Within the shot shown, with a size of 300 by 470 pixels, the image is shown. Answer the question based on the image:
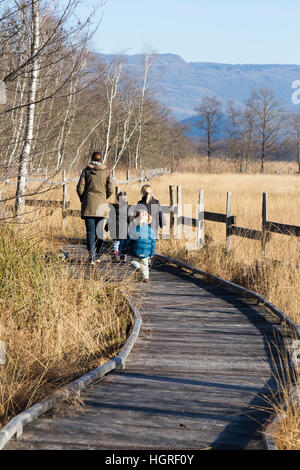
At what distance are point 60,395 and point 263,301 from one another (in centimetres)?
409

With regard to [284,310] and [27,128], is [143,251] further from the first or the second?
[27,128]

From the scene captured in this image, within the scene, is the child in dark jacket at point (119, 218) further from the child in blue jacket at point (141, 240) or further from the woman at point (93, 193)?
the child in blue jacket at point (141, 240)

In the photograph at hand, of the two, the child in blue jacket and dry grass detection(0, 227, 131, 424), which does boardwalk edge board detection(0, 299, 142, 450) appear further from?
the child in blue jacket

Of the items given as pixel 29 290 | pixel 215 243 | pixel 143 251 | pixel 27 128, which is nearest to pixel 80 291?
pixel 29 290

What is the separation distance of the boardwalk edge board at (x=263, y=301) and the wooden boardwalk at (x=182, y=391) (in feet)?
0.28

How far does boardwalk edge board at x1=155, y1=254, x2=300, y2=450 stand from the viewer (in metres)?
3.92

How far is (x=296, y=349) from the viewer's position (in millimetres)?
6031

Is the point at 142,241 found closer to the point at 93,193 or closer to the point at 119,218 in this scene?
the point at 93,193

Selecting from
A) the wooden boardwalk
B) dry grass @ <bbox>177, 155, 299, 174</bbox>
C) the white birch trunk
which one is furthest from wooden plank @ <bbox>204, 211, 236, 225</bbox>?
dry grass @ <bbox>177, 155, 299, 174</bbox>

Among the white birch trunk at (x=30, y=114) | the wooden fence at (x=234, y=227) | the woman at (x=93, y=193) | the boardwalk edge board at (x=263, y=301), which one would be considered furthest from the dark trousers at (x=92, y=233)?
the wooden fence at (x=234, y=227)

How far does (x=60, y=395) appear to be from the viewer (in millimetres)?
4582

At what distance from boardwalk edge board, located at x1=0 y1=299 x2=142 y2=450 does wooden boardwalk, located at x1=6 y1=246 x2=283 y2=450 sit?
0.17 ft

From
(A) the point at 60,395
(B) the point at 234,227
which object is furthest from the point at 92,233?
(A) the point at 60,395
